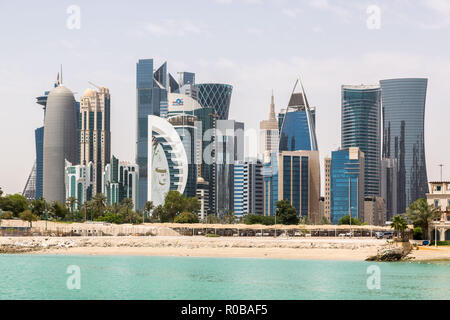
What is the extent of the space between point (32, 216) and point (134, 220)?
40.6 meters

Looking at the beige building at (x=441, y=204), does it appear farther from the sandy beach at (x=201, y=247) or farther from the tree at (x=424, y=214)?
the sandy beach at (x=201, y=247)

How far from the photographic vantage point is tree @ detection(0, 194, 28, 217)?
177 m

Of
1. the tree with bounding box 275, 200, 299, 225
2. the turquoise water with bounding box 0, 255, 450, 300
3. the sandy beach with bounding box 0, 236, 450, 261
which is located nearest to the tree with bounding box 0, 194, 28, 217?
the sandy beach with bounding box 0, 236, 450, 261

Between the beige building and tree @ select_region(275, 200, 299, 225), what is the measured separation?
73.0 metres

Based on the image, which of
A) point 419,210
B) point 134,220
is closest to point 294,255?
point 419,210

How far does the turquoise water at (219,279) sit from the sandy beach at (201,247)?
867cm

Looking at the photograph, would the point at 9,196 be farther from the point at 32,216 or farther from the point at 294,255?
the point at 294,255

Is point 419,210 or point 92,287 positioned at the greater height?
point 419,210

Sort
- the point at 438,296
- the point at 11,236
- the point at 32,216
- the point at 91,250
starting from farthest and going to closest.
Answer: the point at 32,216 < the point at 11,236 < the point at 91,250 < the point at 438,296

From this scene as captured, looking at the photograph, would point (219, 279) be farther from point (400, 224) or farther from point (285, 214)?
point (285, 214)

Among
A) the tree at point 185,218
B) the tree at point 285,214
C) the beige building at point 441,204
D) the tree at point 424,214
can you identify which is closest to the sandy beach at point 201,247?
the tree at point 424,214

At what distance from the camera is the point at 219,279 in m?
74.1

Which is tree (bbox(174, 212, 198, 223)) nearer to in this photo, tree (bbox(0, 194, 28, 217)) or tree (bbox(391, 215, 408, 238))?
tree (bbox(0, 194, 28, 217))
